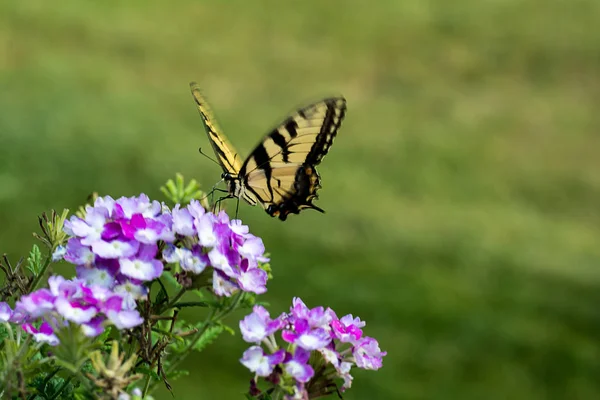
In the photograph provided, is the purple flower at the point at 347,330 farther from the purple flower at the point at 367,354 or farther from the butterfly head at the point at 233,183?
the butterfly head at the point at 233,183

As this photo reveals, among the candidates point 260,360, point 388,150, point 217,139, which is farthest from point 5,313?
point 388,150

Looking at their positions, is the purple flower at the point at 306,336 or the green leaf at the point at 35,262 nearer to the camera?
the purple flower at the point at 306,336

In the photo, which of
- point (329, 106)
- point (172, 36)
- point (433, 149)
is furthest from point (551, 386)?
point (172, 36)

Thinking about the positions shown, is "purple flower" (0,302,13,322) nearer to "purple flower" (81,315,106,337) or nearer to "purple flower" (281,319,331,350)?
"purple flower" (81,315,106,337)

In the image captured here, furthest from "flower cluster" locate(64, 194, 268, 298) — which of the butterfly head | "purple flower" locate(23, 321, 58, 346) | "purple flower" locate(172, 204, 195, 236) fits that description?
the butterfly head

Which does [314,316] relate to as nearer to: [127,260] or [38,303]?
[127,260]

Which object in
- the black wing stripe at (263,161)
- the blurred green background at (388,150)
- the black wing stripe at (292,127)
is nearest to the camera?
the black wing stripe at (292,127)

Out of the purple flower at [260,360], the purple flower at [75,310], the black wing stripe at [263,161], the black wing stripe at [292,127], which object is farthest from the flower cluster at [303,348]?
the black wing stripe at [263,161]

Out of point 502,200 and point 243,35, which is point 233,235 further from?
point 243,35
